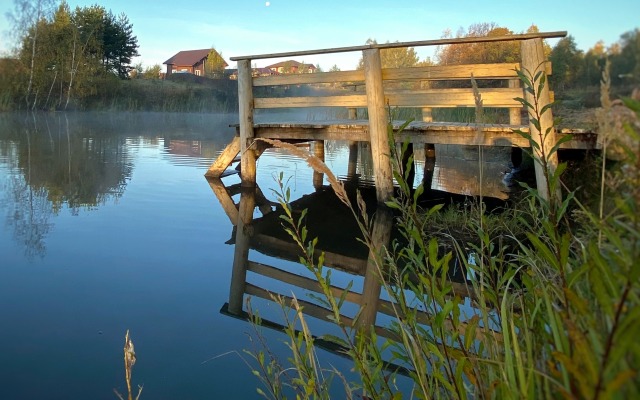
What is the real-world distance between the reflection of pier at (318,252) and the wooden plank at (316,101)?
1.14 meters

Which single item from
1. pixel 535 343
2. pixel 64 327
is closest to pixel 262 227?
pixel 64 327

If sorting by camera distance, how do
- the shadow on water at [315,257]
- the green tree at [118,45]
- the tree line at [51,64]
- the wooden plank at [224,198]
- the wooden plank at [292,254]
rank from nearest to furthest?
the shadow on water at [315,257] → the wooden plank at [292,254] → the wooden plank at [224,198] → the tree line at [51,64] → the green tree at [118,45]

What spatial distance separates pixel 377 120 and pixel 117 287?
10.9 feet

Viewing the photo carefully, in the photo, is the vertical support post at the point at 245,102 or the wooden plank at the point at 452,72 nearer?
the wooden plank at the point at 452,72

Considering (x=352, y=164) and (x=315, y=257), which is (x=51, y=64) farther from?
(x=315, y=257)

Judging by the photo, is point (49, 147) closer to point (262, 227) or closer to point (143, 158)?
point (143, 158)

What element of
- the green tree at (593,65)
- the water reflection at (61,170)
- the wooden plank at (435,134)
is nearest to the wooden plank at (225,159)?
the wooden plank at (435,134)

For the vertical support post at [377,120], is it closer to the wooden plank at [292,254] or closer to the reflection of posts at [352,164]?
the wooden plank at [292,254]

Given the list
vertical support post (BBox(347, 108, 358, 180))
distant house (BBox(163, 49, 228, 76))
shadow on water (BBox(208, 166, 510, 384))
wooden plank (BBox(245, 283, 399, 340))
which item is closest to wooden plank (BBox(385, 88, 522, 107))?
shadow on water (BBox(208, 166, 510, 384))

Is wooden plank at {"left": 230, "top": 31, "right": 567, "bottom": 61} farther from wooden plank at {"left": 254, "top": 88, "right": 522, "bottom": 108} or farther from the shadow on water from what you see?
the shadow on water

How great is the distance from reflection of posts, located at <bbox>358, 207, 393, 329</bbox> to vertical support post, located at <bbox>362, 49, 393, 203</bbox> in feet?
1.13

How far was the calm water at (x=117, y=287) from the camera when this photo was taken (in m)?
2.29

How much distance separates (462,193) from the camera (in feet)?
24.7

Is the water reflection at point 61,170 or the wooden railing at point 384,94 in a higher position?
the wooden railing at point 384,94
